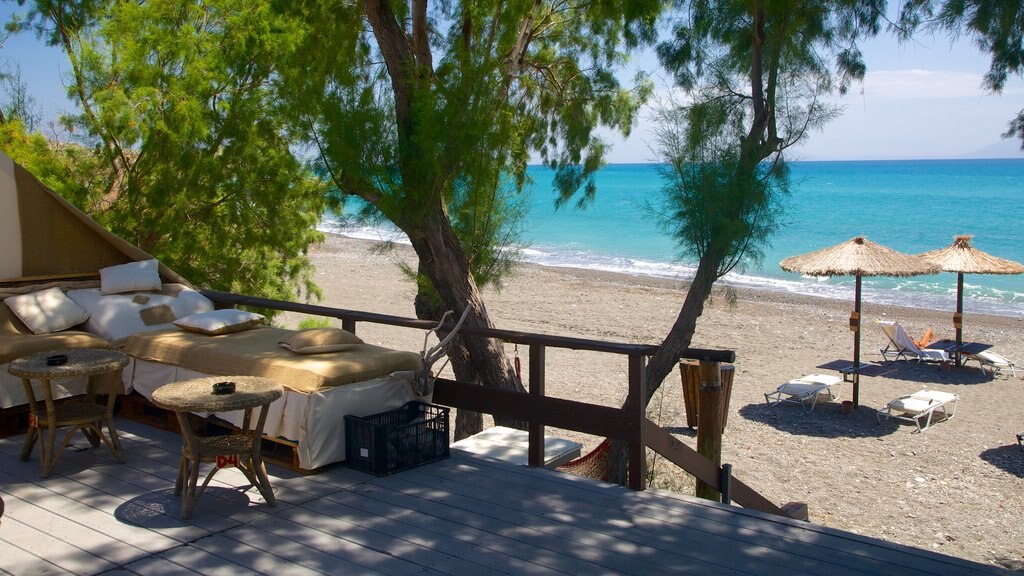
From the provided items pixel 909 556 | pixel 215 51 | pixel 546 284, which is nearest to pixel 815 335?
pixel 546 284

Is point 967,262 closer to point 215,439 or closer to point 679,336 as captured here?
point 679,336

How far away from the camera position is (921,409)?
8.64m

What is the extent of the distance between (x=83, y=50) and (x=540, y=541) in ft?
18.6

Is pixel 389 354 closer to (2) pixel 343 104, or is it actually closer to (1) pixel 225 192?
(2) pixel 343 104

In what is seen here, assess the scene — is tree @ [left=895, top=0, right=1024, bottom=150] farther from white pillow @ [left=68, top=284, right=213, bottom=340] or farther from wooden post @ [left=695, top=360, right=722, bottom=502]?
white pillow @ [left=68, top=284, right=213, bottom=340]

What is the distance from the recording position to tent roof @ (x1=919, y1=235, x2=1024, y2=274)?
37.4ft

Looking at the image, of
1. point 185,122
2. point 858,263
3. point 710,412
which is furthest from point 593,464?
point 858,263

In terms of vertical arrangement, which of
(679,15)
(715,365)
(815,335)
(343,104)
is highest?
(679,15)

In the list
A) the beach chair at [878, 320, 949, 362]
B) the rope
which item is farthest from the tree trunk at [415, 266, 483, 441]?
the beach chair at [878, 320, 949, 362]

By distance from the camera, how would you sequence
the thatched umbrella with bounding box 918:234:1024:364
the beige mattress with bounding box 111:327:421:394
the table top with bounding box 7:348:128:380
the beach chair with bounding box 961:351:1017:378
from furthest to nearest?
the thatched umbrella with bounding box 918:234:1024:364, the beach chair with bounding box 961:351:1017:378, the beige mattress with bounding box 111:327:421:394, the table top with bounding box 7:348:128:380

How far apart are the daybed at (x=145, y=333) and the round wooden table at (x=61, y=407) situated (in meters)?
0.44

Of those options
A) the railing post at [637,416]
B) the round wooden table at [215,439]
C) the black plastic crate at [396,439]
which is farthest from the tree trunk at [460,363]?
the round wooden table at [215,439]

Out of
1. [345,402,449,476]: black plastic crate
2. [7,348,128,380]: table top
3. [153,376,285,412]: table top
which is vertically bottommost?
[345,402,449,476]: black plastic crate

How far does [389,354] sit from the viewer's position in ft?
13.3
